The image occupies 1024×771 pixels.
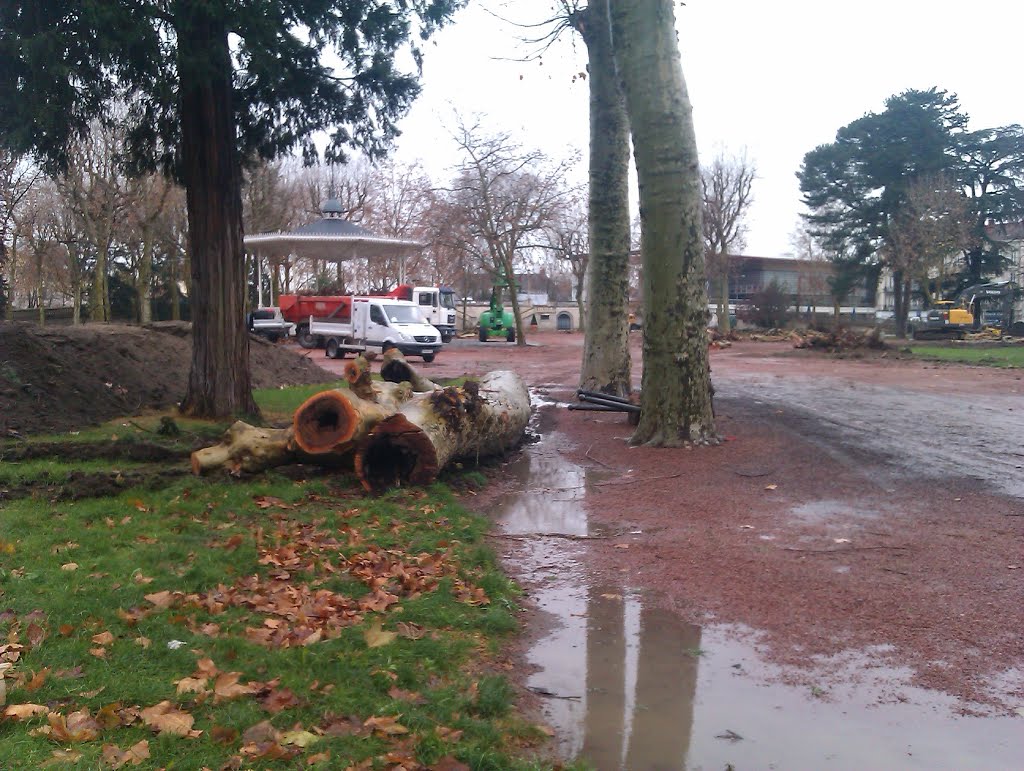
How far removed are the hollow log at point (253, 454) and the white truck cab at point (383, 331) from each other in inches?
897

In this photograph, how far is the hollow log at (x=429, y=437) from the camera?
358 inches

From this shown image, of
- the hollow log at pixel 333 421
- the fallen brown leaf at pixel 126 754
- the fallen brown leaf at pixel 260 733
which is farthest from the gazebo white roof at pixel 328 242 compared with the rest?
the fallen brown leaf at pixel 126 754

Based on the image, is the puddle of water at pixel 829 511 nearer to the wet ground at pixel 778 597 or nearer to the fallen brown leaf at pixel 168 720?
the wet ground at pixel 778 597

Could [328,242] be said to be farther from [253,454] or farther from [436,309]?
[253,454]

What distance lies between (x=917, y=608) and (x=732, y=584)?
1.15 m

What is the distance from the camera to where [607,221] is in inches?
627

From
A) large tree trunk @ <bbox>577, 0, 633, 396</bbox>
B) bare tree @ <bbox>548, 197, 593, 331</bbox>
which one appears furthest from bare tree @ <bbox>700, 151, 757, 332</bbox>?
large tree trunk @ <bbox>577, 0, 633, 396</bbox>

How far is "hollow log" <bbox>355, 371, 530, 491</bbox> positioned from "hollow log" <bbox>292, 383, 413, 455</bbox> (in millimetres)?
160

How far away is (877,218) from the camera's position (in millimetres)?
52219

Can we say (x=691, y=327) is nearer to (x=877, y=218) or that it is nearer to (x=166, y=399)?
(x=166, y=399)

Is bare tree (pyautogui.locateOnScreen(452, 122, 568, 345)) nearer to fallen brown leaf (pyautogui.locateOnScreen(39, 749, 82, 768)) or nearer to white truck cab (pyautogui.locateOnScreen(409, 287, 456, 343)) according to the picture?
white truck cab (pyautogui.locateOnScreen(409, 287, 456, 343))

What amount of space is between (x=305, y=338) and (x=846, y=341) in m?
20.9

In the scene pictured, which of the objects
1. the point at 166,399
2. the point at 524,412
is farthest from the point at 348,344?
the point at 524,412

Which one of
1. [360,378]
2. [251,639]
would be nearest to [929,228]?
[360,378]
